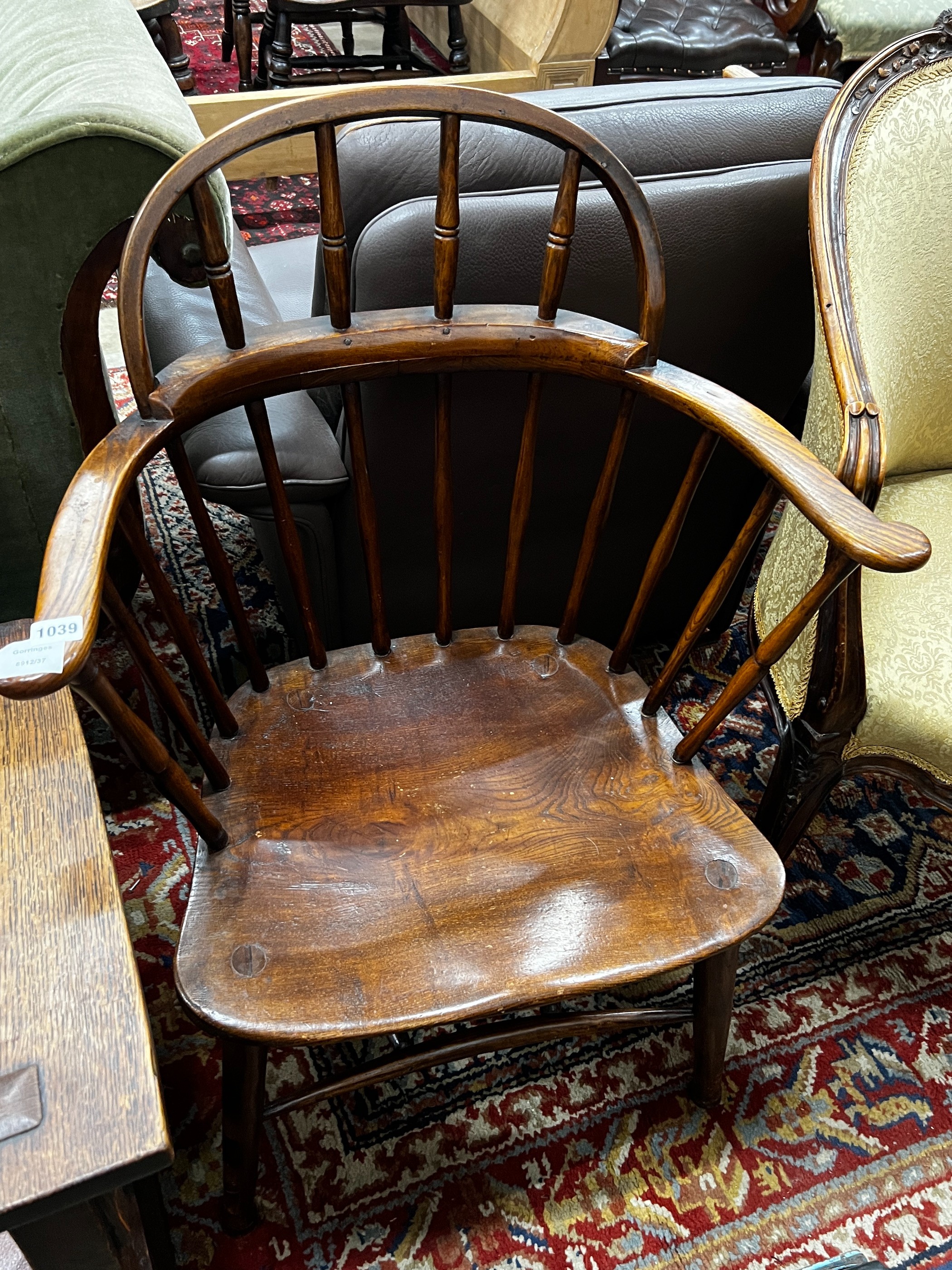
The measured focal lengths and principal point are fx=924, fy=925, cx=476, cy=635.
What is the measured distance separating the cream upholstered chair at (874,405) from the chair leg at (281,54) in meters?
2.17

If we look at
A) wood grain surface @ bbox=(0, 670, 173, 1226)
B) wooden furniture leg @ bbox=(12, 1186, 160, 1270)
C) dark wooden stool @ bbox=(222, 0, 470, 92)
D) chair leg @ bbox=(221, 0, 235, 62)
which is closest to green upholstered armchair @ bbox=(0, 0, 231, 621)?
wood grain surface @ bbox=(0, 670, 173, 1226)

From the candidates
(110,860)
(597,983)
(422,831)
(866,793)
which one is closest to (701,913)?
(597,983)

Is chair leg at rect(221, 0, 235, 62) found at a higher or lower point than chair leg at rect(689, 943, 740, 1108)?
higher

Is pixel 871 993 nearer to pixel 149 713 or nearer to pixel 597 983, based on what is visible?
pixel 597 983

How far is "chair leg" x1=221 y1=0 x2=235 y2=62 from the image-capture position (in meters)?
3.12

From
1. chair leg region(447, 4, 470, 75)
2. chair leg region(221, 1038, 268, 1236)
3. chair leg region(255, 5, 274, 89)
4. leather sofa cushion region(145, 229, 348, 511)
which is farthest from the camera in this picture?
chair leg region(447, 4, 470, 75)

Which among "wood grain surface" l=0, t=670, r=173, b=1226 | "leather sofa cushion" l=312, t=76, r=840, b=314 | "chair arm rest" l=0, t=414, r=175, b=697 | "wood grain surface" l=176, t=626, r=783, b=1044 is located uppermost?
"leather sofa cushion" l=312, t=76, r=840, b=314

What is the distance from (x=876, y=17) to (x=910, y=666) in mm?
2786

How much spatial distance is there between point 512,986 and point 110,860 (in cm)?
34

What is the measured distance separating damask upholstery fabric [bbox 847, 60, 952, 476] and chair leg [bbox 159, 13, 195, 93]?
2665 mm

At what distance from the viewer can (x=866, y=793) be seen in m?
1.49

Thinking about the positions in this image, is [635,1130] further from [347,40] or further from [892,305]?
[347,40]

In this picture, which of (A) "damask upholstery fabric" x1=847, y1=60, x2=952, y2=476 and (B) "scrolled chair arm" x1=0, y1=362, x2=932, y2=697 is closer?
(B) "scrolled chair arm" x1=0, y1=362, x2=932, y2=697

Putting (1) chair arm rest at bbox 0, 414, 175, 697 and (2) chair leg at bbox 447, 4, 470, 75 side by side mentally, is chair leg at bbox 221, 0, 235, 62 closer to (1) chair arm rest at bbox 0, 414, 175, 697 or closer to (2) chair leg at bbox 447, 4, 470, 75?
(2) chair leg at bbox 447, 4, 470, 75
